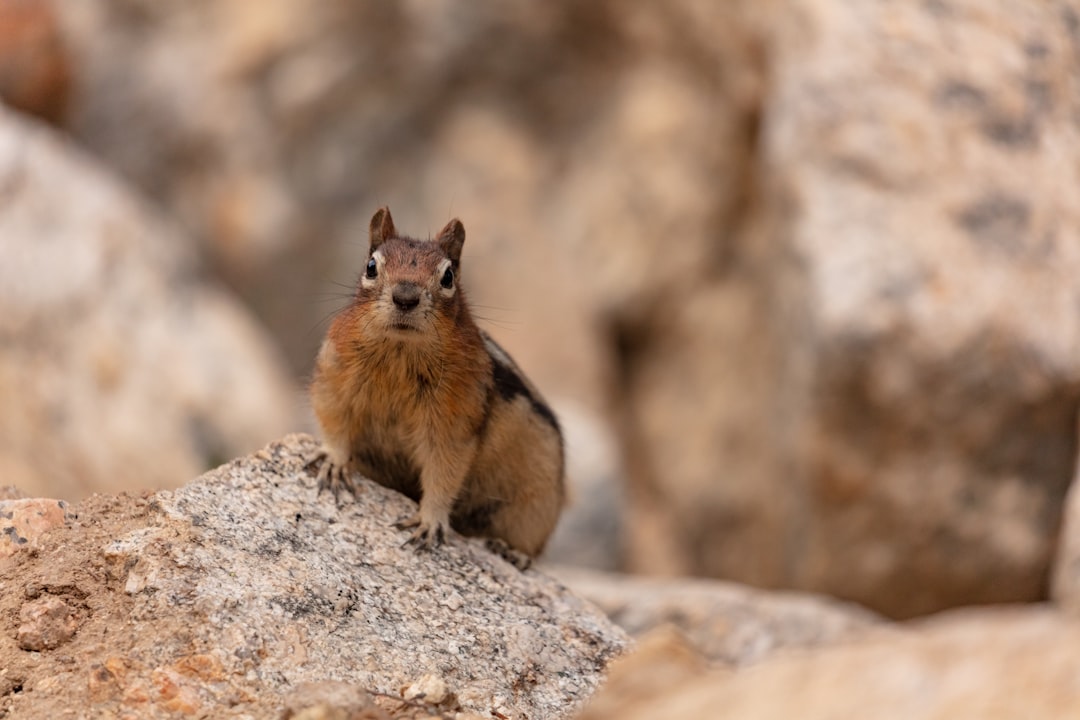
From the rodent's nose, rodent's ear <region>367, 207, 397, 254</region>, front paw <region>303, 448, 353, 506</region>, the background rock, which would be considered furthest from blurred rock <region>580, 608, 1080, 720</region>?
the background rock

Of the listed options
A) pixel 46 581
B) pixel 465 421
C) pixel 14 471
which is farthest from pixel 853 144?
pixel 46 581

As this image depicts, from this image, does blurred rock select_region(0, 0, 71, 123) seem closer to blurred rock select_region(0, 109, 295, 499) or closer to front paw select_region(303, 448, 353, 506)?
blurred rock select_region(0, 109, 295, 499)

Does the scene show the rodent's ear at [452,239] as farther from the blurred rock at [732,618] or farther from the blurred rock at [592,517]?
the blurred rock at [592,517]

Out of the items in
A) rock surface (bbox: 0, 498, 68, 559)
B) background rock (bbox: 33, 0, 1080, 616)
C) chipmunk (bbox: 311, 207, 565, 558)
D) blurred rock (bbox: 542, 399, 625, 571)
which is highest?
background rock (bbox: 33, 0, 1080, 616)

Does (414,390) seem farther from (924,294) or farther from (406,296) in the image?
(924,294)

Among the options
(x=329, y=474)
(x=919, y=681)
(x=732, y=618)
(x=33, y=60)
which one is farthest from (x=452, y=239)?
(x=33, y=60)

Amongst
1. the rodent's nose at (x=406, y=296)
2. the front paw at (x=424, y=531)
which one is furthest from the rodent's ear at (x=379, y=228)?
the front paw at (x=424, y=531)
